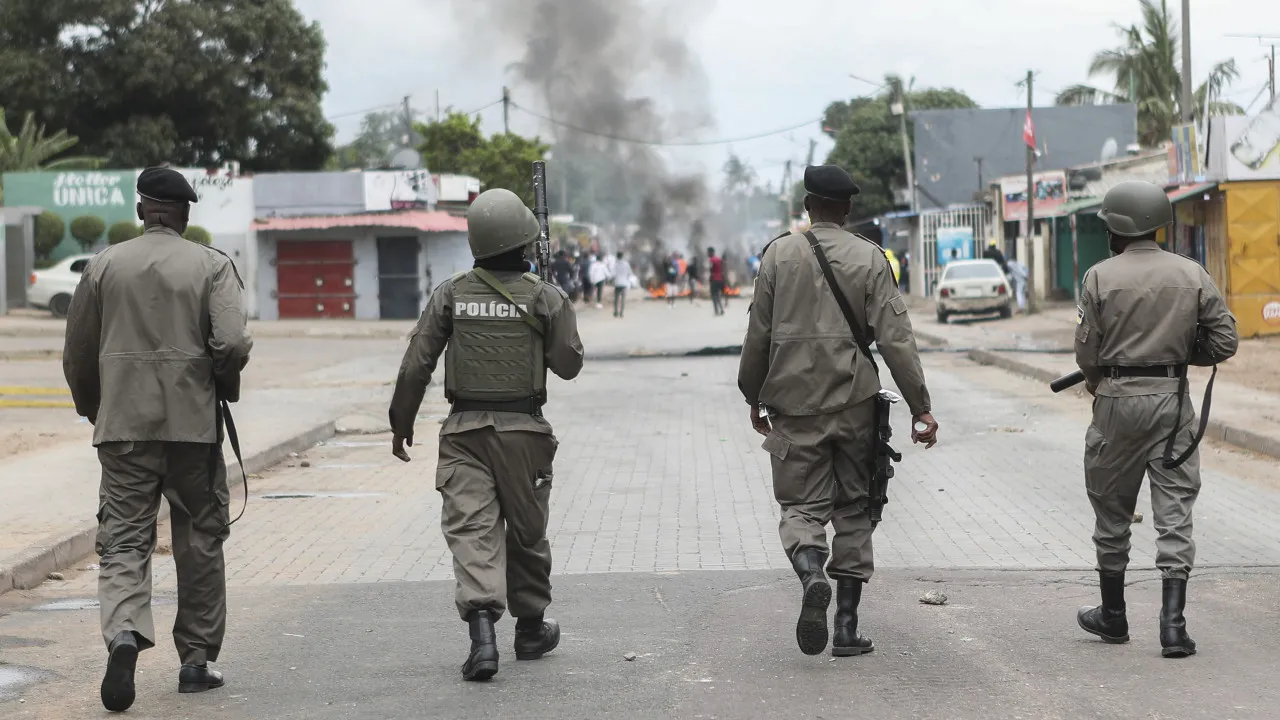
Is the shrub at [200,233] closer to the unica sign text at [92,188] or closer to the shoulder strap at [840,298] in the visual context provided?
the unica sign text at [92,188]

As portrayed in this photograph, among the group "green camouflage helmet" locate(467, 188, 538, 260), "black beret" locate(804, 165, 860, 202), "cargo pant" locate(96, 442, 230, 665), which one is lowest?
"cargo pant" locate(96, 442, 230, 665)

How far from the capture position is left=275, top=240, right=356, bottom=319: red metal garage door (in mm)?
38594

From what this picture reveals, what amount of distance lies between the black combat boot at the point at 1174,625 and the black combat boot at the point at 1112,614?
19 cm

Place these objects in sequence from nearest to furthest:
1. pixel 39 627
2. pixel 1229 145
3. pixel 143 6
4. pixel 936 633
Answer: pixel 936 633, pixel 39 627, pixel 1229 145, pixel 143 6

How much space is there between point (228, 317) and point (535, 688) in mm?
1615

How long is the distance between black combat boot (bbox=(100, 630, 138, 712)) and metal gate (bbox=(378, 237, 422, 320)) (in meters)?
34.1

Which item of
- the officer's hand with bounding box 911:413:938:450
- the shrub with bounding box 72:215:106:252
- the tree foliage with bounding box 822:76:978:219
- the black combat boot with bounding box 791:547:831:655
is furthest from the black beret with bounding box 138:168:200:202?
the tree foliage with bounding box 822:76:978:219

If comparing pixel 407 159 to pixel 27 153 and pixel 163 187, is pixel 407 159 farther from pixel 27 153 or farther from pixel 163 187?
pixel 163 187

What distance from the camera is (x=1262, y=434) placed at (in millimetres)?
12359

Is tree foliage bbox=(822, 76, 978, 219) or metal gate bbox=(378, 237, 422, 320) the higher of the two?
Result: tree foliage bbox=(822, 76, 978, 219)

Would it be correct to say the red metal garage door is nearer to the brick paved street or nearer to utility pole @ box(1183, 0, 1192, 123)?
utility pole @ box(1183, 0, 1192, 123)

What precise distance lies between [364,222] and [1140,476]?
110 ft

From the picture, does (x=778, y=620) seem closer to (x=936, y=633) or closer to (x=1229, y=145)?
(x=936, y=633)

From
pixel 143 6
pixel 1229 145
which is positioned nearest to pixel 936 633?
pixel 1229 145
